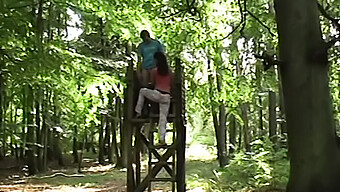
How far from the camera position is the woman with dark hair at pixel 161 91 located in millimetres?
8844

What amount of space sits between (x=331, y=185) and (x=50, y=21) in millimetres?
17207

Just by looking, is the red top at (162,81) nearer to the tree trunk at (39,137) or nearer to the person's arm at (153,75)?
the person's arm at (153,75)

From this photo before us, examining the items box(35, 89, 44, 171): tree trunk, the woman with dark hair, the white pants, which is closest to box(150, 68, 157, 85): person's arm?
the woman with dark hair

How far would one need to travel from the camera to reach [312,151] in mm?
4184

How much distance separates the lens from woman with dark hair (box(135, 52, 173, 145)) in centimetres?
884

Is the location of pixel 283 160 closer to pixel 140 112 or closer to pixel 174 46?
pixel 140 112

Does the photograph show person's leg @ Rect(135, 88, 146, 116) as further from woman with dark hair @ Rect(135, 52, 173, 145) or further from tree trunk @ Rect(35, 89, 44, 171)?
tree trunk @ Rect(35, 89, 44, 171)

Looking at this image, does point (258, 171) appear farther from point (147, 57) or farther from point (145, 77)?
point (147, 57)

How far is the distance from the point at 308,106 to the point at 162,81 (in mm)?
4920

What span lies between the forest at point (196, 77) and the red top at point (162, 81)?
0.54m

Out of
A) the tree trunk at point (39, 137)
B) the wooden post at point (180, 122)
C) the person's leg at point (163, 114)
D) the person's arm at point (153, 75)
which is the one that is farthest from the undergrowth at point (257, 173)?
the tree trunk at point (39, 137)

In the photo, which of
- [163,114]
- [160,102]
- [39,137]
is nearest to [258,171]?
[163,114]

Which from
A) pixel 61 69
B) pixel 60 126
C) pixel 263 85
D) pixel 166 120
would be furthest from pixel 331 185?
pixel 60 126

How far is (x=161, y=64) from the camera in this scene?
8.81 metres
